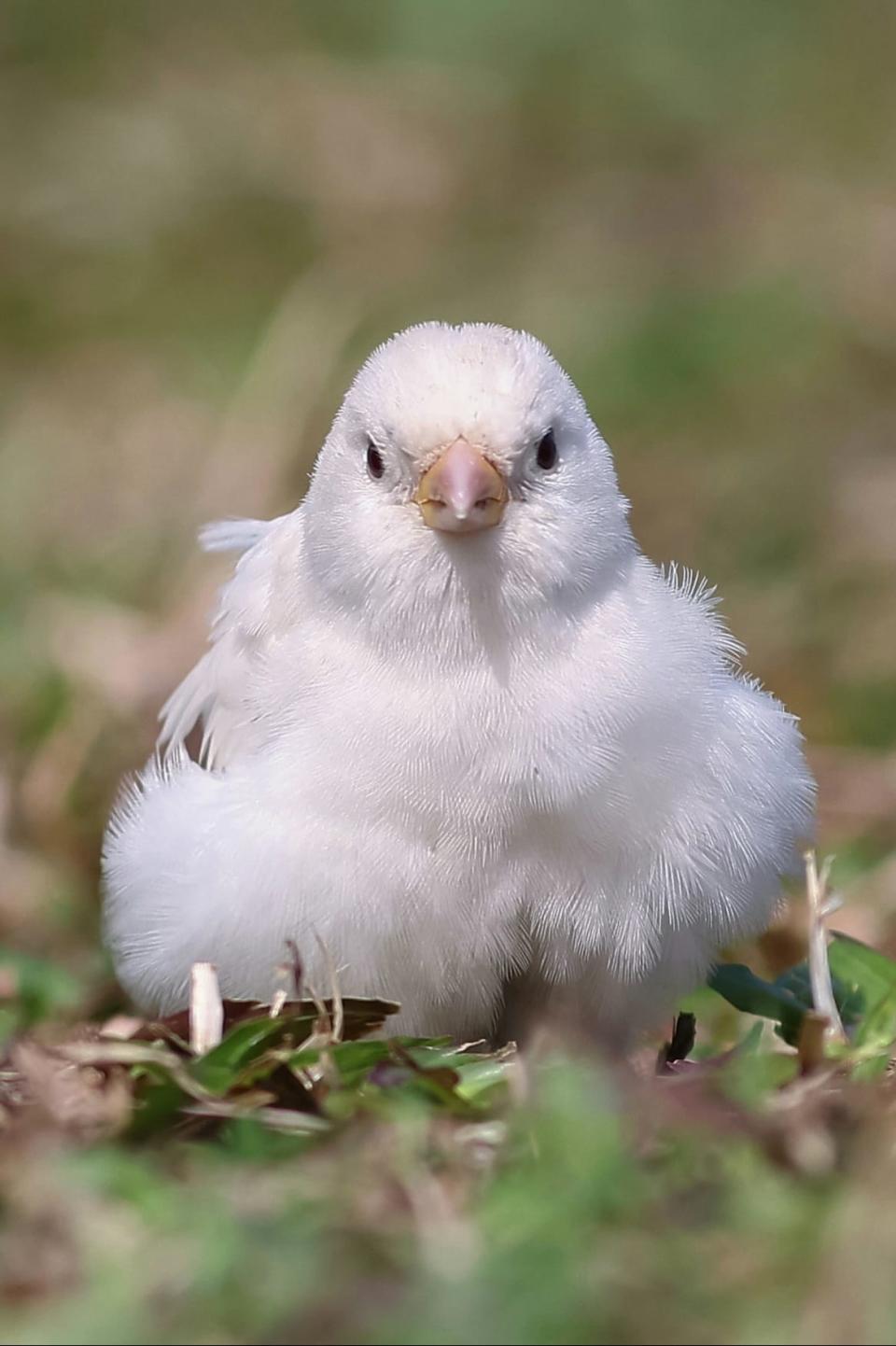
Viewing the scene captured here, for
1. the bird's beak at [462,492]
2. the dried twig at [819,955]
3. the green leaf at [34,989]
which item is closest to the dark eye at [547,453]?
the bird's beak at [462,492]

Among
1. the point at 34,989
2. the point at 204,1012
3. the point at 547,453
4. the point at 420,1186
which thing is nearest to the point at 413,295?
the point at 34,989

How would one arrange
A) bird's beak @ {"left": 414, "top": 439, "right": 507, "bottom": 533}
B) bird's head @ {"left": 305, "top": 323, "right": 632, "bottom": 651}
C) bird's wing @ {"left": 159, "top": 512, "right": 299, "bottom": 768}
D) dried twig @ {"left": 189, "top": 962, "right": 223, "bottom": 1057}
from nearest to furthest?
dried twig @ {"left": 189, "top": 962, "right": 223, "bottom": 1057}, bird's beak @ {"left": 414, "top": 439, "right": 507, "bottom": 533}, bird's head @ {"left": 305, "top": 323, "right": 632, "bottom": 651}, bird's wing @ {"left": 159, "top": 512, "right": 299, "bottom": 768}

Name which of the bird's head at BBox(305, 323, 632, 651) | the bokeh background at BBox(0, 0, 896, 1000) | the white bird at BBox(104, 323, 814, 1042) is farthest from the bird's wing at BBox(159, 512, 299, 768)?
the bokeh background at BBox(0, 0, 896, 1000)

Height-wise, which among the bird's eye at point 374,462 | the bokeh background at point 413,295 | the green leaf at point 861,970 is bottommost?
the green leaf at point 861,970

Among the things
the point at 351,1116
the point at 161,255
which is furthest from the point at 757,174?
the point at 351,1116

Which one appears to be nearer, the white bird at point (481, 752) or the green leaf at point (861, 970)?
the white bird at point (481, 752)

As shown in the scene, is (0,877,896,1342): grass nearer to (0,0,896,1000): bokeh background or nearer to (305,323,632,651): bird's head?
(305,323,632,651): bird's head

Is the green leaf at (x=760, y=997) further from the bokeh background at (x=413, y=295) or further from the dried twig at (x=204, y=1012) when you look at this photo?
the bokeh background at (x=413, y=295)

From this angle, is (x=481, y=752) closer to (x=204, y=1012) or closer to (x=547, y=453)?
(x=547, y=453)
